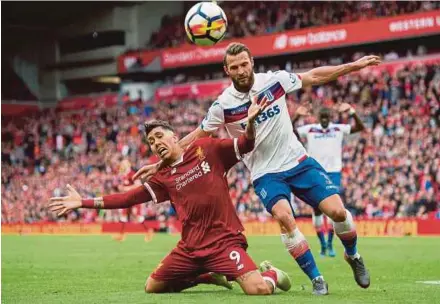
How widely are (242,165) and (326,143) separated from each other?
1746 centimetres

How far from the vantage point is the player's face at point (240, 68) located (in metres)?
9.48

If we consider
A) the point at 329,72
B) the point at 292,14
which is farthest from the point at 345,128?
the point at 292,14

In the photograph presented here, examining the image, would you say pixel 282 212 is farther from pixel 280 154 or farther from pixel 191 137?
pixel 191 137

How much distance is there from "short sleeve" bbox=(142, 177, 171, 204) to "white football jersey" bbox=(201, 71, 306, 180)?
95 centimetres

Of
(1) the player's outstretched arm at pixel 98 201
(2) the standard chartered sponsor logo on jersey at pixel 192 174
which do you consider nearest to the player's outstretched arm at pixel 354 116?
(2) the standard chartered sponsor logo on jersey at pixel 192 174

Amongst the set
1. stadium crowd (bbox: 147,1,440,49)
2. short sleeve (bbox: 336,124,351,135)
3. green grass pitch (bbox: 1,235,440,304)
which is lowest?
green grass pitch (bbox: 1,235,440,304)

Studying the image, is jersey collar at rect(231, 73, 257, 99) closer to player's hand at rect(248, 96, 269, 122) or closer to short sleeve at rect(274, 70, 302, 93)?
short sleeve at rect(274, 70, 302, 93)

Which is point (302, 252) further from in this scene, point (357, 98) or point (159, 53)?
point (159, 53)

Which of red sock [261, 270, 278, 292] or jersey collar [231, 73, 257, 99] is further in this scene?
jersey collar [231, 73, 257, 99]

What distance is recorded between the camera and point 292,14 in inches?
1694

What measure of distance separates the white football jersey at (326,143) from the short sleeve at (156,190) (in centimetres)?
752

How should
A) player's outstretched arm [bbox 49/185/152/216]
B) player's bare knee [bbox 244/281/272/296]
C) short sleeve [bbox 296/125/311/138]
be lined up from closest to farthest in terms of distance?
player's outstretched arm [bbox 49/185/152/216] → player's bare knee [bbox 244/281/272/296] → short sleeve [bbox 296/125/311/138]

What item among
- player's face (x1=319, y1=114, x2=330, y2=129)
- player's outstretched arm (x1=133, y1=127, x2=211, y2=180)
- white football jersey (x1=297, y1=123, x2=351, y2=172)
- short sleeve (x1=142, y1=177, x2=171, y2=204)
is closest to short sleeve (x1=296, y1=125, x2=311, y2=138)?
white football jersey (x1=297, y1=123, x2=351, y2=172)

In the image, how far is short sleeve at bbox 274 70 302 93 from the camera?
32.9ft
